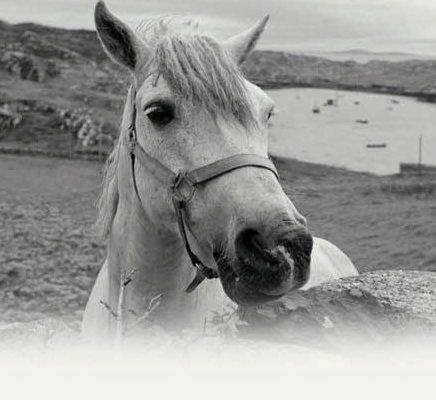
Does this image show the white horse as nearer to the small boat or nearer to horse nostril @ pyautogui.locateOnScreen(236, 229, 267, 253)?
horse nostril @ pyautogui.locateOnScreen(236, 229, 267, 253)

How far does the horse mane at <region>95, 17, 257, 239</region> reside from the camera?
9.89 ft

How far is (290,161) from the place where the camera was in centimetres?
4334

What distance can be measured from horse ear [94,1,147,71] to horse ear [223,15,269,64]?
0.49 m

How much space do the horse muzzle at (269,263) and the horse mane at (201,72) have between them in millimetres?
717

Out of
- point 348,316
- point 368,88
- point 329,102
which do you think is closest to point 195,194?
point 348,316

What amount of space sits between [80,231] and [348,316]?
19.4 meters

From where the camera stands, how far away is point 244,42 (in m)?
3.63

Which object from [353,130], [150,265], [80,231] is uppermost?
[150,265]

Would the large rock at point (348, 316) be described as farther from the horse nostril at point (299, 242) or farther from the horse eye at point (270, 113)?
the horse eye at point (270, 113)

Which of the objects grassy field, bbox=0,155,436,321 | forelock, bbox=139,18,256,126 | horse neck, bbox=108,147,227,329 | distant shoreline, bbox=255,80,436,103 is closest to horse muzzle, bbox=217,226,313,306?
forelock, bbox=139,18,256,126

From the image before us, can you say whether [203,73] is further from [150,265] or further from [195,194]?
[150,265]

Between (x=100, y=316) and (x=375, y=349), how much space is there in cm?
227

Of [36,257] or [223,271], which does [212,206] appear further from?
[36,257]

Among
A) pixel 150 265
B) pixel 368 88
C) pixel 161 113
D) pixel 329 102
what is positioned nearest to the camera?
pixel 161 113
